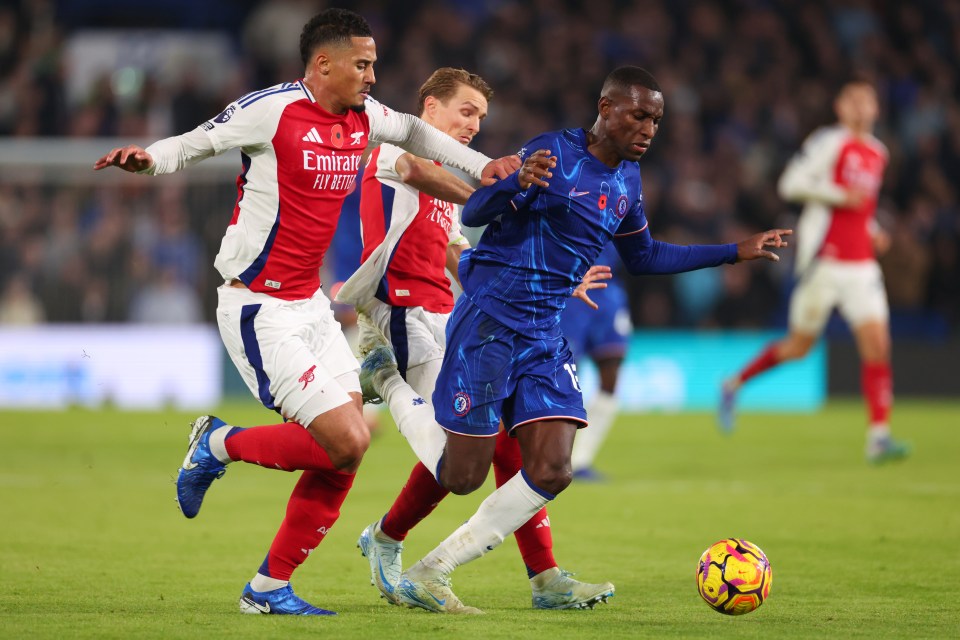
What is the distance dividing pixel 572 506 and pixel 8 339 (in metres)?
9.39

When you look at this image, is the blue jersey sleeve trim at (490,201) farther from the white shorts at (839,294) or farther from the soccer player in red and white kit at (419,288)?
the white shorts at (839,294)

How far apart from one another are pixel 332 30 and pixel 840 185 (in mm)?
7492

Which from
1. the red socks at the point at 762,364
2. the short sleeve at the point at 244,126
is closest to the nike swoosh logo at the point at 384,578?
the short sleeve at the point at 244,126

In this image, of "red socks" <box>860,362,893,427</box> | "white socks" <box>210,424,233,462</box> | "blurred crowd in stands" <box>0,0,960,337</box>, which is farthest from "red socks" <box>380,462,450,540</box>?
"blurred crowd in stands" <box>0,0,960,337</box>

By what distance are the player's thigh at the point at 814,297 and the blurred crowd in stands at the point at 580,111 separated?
17.1ft

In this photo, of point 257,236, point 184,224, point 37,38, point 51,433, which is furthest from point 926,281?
point 257,236

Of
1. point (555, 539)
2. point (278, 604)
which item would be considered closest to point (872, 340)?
point (555, 539)

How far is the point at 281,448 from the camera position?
5.41 m

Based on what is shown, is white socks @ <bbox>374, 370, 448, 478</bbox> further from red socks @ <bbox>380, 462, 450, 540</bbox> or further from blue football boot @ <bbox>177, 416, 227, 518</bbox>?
blue football boot @ <bbox>177, 416, 227, 518</bbox>

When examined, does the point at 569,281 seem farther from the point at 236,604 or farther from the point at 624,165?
the point at 236,604

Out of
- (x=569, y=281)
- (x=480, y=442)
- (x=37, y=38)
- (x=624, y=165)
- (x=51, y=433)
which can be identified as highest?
(x=37, y=38)

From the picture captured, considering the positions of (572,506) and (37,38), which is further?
(37,38)

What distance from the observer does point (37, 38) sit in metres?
19.8

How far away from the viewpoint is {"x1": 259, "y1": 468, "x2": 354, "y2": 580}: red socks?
5.39 meters
